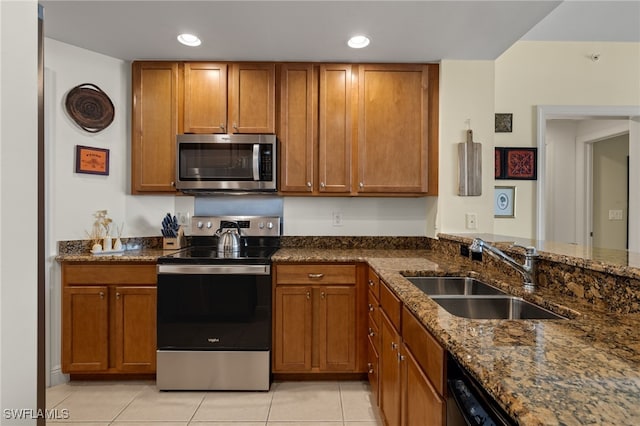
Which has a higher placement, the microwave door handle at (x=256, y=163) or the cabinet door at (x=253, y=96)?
the cabinet door at (x=253, y=96)

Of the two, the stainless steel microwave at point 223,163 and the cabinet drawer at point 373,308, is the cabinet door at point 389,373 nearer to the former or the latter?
the cabinet drawer at point 373,308

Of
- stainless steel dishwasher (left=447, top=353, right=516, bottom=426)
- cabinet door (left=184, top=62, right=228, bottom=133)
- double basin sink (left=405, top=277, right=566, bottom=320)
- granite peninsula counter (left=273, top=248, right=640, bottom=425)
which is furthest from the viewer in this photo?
cabinet door (left=184, top=62, right=228, bottom=133)

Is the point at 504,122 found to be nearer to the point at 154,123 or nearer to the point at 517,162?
the point at 517,162

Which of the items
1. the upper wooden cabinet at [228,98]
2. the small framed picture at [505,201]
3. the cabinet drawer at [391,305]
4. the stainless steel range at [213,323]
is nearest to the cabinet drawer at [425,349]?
the cabinet drawer at [391,305]

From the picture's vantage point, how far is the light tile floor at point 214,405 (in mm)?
1955

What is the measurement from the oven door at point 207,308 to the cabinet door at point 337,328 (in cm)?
46

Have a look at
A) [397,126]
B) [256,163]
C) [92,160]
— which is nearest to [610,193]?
[397,126]

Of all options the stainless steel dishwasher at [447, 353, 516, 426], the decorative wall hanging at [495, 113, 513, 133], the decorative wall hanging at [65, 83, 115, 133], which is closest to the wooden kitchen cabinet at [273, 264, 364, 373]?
the stainless steel dishwasher at [447, 353, 516, 426]

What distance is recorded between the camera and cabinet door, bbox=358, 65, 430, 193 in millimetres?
2617

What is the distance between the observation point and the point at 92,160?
2.59 metres

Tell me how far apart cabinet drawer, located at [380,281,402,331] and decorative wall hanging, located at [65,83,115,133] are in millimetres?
2417

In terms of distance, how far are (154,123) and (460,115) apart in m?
2.35

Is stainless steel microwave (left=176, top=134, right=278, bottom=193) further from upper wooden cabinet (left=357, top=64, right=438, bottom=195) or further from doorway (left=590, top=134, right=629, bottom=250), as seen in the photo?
doorway (left=590, top=134, right=629, bottom=250)

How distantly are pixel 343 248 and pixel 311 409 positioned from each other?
4.03 ft
